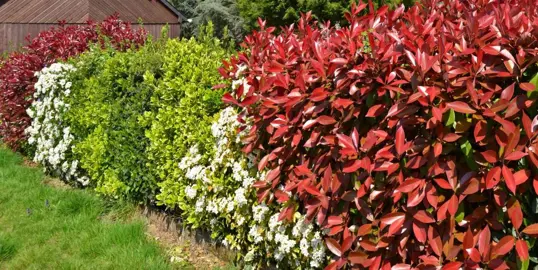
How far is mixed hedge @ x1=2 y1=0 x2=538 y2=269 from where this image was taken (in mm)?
2006

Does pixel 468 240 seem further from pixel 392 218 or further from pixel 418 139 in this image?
pixel 418 139

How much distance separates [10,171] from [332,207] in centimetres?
559

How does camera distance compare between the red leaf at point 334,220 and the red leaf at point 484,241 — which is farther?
the red leaf at point 334,220

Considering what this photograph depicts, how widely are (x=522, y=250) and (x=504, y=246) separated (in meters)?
0.07

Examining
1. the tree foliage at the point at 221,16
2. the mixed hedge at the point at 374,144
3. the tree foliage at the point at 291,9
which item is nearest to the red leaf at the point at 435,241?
the mixed hedge at the point at 374,144

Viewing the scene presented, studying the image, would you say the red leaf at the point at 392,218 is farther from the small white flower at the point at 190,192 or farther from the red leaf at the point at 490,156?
the small white flower at the point at 190,192

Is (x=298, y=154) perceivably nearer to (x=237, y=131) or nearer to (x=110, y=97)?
(x=237, y=131)

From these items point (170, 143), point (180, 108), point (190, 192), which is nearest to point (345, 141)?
point (190, 192)

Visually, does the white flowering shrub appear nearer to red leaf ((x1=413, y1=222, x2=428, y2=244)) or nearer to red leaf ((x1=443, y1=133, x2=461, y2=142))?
red leaf ((x1=413, y1=222, x2=428, y2=244))

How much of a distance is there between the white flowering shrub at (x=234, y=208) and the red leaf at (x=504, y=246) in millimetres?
1094

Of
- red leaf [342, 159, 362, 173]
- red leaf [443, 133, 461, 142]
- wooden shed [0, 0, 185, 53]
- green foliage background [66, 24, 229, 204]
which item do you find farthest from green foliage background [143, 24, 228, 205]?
wooden shed [0, 0, 185, 53]

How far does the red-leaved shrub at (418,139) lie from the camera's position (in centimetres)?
198

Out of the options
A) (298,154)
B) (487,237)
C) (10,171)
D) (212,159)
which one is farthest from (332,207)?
(10,171)

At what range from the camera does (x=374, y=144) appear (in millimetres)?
2363
